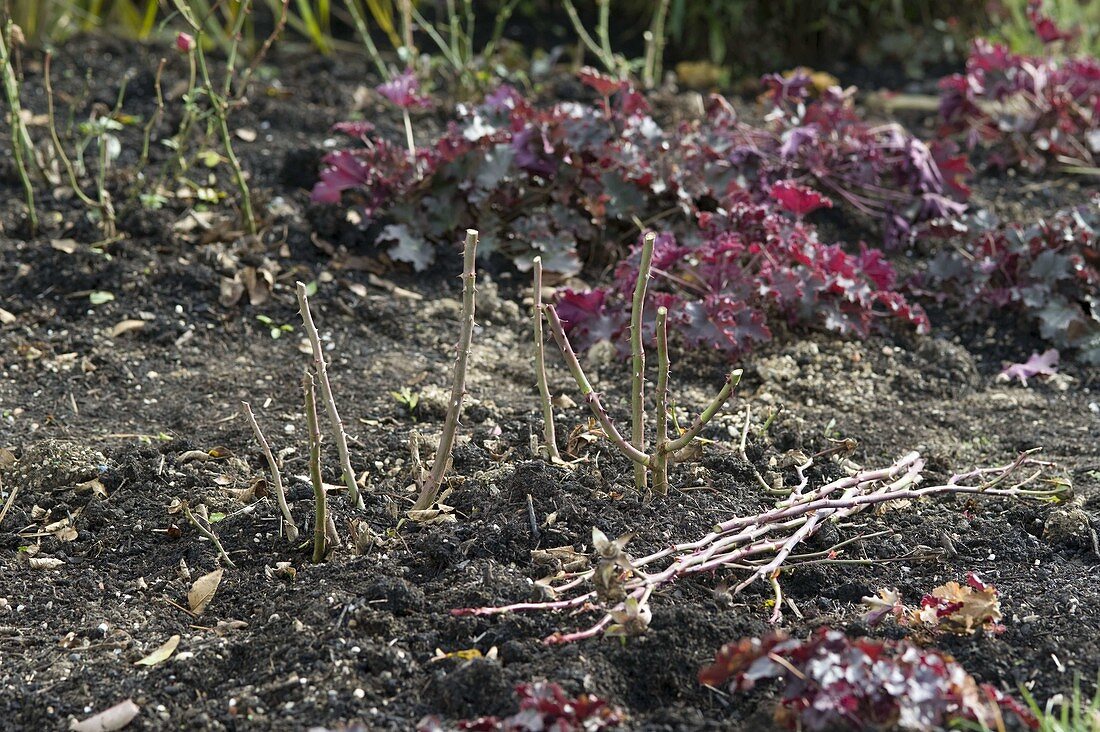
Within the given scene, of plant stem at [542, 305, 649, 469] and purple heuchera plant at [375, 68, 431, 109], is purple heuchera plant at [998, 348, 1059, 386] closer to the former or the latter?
plant stem at [542, 305, 649, 469]

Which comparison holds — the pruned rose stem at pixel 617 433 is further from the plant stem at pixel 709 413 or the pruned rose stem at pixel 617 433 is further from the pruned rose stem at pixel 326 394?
the pruned rose stem at pixel 326 394

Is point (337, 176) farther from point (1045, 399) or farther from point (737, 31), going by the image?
point (737, 31)

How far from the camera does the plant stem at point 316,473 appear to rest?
7.25 feet

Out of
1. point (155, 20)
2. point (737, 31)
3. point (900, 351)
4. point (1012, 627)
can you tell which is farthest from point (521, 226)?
point (155, 20)

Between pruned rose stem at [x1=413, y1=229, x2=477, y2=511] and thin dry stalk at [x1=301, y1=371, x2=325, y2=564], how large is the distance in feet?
0.74

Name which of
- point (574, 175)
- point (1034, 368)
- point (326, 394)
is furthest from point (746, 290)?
point (326, 394)

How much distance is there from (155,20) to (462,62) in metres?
1.77

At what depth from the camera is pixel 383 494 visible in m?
2.66

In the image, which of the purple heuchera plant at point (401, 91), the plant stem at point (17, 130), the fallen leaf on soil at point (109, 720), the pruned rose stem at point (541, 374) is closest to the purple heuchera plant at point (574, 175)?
the purple heuchera plant at point (401, 91)

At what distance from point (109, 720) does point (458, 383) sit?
0.87 metres

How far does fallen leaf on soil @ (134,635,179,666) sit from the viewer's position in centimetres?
221

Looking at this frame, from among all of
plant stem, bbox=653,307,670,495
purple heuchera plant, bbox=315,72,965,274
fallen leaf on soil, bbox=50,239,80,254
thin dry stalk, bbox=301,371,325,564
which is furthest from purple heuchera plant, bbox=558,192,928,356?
fallen leaf on soil, bbox=50,239,80,254

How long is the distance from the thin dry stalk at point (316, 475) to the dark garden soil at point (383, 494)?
0.06 m

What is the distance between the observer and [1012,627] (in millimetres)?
2234
